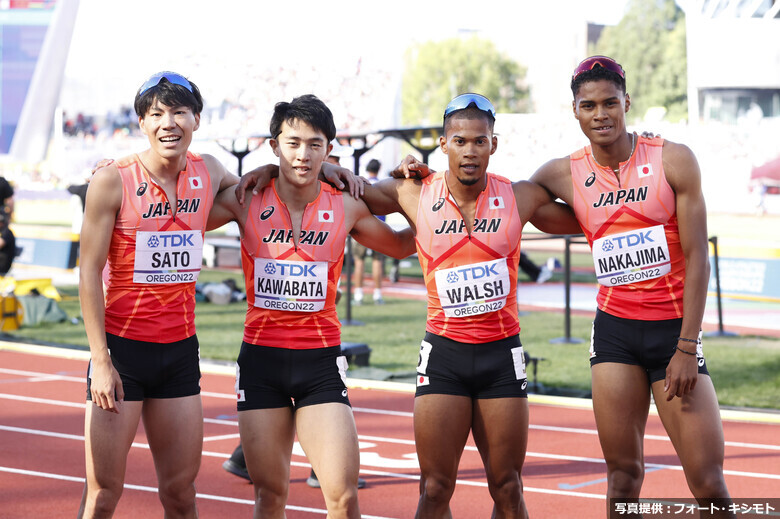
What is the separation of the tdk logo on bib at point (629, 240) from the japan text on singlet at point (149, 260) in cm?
189

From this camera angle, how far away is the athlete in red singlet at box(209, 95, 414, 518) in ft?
13.9

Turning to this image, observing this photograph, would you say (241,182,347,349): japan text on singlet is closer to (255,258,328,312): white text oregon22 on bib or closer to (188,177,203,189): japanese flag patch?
(255,258,328,312): white text oregon22 on bib

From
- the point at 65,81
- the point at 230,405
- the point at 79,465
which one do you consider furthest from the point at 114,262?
the point at 65,81

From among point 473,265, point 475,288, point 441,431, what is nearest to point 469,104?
point 473,265

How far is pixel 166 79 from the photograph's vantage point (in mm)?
4320

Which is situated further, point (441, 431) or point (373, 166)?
point (373, 166)

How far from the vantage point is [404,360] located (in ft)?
39.1

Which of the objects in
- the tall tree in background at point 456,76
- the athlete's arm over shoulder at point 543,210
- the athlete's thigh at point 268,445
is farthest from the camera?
the tall tree in background at point 456,76

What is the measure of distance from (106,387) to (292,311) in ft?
2.85

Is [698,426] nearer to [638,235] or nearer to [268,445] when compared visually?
[638,235]

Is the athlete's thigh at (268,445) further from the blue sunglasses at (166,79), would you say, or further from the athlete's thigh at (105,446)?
the blue sunglasses at (166,79)

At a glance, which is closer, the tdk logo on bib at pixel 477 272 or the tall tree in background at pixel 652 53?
the tdk logo on bib at pixel 477 272

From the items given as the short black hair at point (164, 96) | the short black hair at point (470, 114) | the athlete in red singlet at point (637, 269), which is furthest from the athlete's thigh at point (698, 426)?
the short black hair at point (164, 96)

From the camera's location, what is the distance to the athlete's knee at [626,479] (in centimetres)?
448
